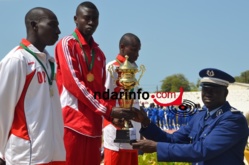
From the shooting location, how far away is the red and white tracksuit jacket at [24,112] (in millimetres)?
3781

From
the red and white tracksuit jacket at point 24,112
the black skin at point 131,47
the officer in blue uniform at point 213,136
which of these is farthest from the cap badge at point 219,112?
the black skin at point 131,47

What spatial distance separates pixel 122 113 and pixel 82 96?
1.43 feet

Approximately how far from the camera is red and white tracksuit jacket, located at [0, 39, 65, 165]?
378cm

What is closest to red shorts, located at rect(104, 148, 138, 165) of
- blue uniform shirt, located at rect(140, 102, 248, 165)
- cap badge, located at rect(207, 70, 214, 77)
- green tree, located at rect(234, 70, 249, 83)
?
blue uniform shirt, located at rect(140, 102, 248, 165)

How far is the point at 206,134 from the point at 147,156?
3.94m

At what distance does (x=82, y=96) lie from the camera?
464cm

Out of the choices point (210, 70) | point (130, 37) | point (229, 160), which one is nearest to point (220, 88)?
point (210, 70)

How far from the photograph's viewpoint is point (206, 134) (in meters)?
4.32

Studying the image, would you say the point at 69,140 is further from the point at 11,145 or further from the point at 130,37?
the point at 130,37

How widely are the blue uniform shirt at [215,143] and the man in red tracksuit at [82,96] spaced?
658 mm

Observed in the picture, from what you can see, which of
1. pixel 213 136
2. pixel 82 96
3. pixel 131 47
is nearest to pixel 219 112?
pixel 213 136

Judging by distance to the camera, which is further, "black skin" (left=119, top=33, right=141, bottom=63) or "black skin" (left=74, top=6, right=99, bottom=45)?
"black skin" (left=119, top=33, right=141, bottom=63)

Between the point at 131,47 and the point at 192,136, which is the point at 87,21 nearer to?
the point at 131,47

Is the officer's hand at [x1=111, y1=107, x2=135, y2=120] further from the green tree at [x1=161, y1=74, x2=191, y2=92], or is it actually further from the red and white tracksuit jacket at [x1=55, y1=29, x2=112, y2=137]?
the green tree at [x1=161, y1=74, x2=191, y2=92]
